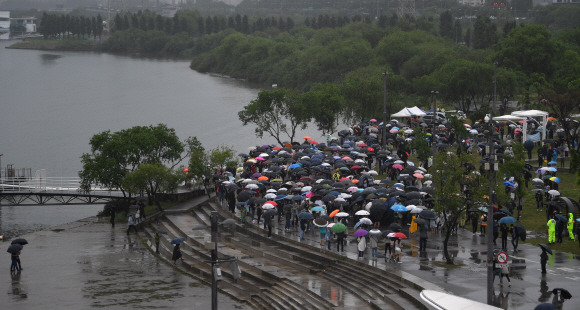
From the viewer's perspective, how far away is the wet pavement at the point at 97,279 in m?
34.8

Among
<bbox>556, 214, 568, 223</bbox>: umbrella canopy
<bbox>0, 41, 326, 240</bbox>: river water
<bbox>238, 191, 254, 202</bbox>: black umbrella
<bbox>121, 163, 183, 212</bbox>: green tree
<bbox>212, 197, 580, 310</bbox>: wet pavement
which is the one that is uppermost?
<bbox>556, 214, 568, 223</bbox>: umbrella canopy

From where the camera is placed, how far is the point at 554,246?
3462 cm

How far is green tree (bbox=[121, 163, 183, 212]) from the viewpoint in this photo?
5178cm

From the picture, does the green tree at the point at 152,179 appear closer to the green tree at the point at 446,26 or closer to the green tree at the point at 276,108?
the green tree at the point at 276,108

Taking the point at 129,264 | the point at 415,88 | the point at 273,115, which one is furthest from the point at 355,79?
the point at 129,264

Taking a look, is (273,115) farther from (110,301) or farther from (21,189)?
(110,301)

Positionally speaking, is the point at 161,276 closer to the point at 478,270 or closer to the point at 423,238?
the point at 423,238

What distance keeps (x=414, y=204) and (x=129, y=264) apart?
14563mm

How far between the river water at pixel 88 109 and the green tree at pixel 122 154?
7.09m

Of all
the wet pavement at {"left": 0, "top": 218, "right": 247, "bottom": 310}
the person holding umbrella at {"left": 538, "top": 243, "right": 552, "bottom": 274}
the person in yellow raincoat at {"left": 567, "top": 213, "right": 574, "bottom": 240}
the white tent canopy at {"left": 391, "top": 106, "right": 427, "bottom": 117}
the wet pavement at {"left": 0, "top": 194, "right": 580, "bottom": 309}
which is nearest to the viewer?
the wet pavement at {"left": 0, "top": 194, "right": 580, "bottom": 309}

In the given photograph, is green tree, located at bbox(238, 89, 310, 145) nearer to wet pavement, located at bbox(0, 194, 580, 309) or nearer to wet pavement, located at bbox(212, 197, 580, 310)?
wet pavement, located at bbox(0, 194, 580, 309)

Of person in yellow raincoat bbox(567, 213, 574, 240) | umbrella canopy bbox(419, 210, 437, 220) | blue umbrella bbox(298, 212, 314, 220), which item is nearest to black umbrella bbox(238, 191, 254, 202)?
blue umbrella bbox(298, 212, 314, 220)

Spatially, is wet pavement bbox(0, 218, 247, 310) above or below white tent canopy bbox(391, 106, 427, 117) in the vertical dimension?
below

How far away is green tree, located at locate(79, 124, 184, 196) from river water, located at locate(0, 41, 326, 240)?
23.3ft
